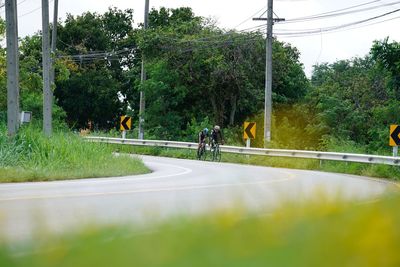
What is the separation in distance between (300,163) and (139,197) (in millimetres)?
15619

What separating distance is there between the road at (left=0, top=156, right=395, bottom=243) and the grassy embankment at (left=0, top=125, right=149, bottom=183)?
1336mm

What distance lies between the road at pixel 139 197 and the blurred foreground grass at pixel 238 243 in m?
0.21

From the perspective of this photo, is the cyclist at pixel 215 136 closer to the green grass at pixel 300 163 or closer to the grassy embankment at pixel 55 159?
the green grass at pixel 300 163

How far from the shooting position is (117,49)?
60906 millimetres

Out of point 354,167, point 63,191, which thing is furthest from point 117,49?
point 63,191

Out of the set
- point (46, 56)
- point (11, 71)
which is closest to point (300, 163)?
point (46, 56)

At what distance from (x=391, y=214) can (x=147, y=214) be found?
43.0 inches

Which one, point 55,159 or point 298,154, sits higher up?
point 55,159

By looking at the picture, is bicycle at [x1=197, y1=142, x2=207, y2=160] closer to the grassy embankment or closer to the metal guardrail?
the metal guardrail

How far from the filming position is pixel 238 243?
236 cm

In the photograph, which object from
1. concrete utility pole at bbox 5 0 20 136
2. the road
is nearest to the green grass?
the road

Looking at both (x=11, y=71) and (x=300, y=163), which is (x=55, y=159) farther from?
(x=300, y=163)

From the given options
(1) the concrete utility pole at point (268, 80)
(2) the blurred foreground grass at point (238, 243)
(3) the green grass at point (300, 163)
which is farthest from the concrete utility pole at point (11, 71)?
(2) the blurred foreground grass at point (238, 243)

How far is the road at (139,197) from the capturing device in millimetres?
2793
